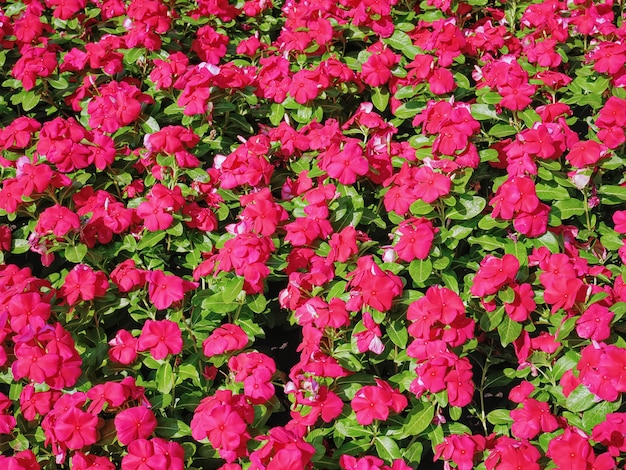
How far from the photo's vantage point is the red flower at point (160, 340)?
2.28 metres

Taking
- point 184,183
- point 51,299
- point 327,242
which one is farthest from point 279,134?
point 51,299

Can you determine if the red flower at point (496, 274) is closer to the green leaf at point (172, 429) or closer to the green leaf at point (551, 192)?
the green leaf at point (551, 192)

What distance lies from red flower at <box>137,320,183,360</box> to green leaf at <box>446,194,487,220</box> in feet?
3.37

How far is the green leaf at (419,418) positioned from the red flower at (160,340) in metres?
0.76

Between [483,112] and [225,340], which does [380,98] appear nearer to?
[483,112]

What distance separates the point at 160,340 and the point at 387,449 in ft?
2.59

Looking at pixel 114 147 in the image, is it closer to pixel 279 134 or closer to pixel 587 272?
pixel 279 134

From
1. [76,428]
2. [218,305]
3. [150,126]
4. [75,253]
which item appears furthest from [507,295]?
[150,126]

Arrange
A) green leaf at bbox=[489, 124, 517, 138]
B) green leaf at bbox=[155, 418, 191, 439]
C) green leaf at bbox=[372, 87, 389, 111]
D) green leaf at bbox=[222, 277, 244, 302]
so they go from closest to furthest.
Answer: green leaf at bbox=[155, 418, 191, 439]
green leaf at bbox=[222, 277, 244, 302]
green leaf at bbox=[489, 124, 517, 138]
green leaf at bbox=[372, 87, 389, 111]

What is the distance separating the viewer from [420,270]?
2.42 meters

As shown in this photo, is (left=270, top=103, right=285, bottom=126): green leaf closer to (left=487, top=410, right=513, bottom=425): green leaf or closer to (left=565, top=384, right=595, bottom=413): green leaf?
(left=487, top=410, right=513, bottom=425): green leaf

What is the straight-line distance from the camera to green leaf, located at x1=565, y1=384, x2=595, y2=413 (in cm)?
212

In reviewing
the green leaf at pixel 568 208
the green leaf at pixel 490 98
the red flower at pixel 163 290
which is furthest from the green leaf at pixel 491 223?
the red flower at pixel 163 290

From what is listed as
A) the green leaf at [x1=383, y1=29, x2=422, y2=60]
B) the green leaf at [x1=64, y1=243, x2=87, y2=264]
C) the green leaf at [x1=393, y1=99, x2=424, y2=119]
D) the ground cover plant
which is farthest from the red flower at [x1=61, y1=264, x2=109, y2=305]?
the green leaf at [x1=383, y1=29, x2=422, y2=60]
